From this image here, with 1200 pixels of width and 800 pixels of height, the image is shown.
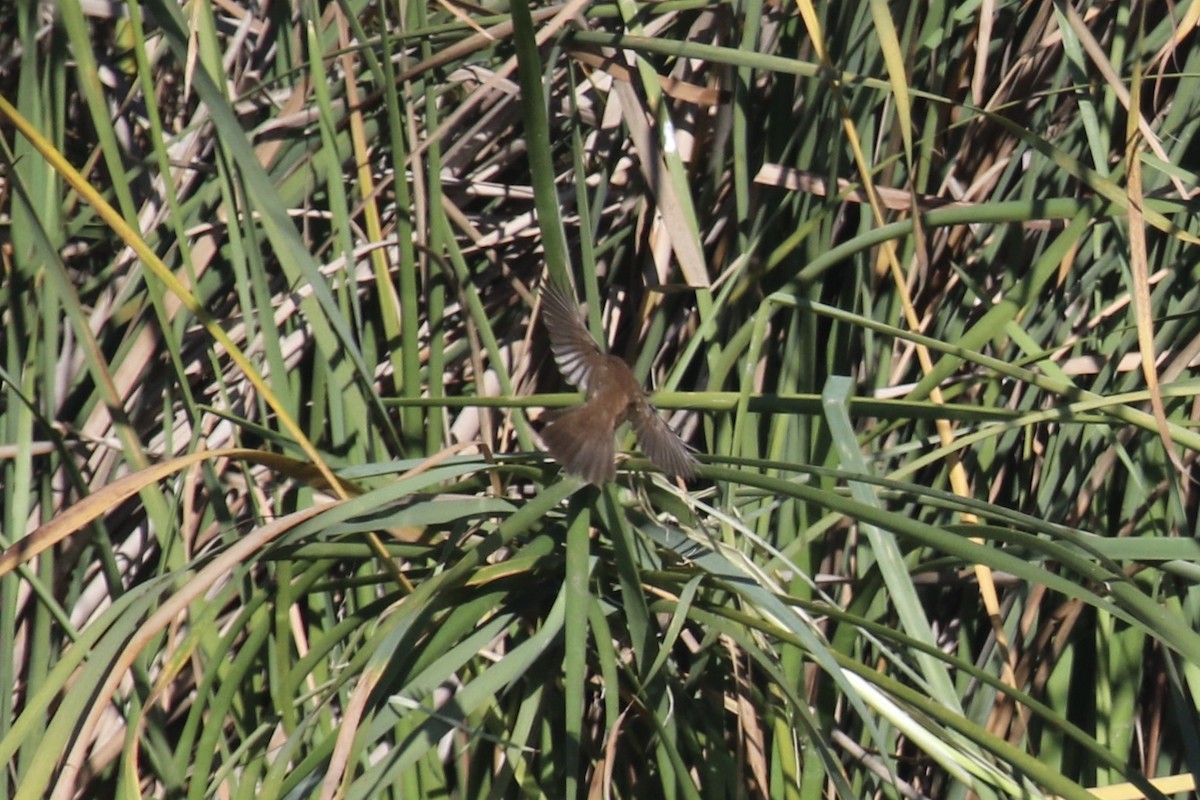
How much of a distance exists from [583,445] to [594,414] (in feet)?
0.10

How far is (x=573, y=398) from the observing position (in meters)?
1.09

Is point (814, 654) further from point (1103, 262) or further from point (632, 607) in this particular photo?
→ point (1103, 262)

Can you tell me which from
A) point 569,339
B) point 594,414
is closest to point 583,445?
point 594,414

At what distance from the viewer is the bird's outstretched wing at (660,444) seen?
3.27ft

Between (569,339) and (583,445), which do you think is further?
(569,339)

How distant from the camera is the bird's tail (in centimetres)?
96

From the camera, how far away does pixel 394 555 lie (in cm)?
107

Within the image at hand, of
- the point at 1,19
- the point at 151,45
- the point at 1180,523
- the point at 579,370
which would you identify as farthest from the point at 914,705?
the point at 1,19

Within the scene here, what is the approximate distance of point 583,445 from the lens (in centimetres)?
99

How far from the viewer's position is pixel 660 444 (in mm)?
1026

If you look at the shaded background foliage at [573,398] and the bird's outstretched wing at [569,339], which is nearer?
the shaded background foliage at [573,398]

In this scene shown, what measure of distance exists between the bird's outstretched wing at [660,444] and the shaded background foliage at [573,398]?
40 millimetres

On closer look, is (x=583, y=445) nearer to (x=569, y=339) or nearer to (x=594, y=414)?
(x=594, y=414)

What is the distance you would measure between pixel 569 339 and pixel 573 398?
0.05 meters
